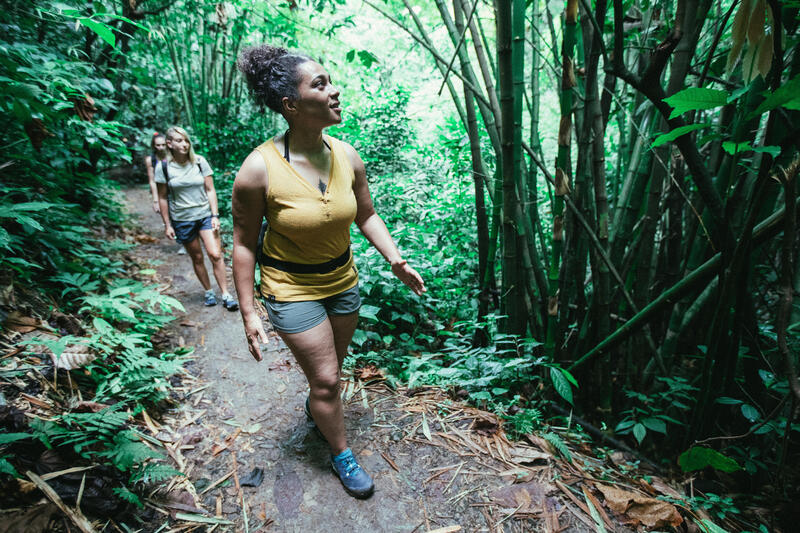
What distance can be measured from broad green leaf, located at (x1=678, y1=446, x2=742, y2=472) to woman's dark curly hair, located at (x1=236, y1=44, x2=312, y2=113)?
80.9 inches

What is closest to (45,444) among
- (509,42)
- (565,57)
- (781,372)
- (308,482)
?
(308,482)

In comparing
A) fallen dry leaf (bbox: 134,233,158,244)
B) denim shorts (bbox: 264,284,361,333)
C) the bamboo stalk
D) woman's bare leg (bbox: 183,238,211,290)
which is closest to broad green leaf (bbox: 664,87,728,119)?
the bamboo stalk

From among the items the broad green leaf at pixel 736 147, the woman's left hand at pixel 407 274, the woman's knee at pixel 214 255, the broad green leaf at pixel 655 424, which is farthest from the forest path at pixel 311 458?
the broad green leaf at pixel 736 147

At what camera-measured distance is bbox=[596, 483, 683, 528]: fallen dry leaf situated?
1.45 meters

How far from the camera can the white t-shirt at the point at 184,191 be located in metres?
3.20

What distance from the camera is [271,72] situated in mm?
1479

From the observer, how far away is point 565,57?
156cm

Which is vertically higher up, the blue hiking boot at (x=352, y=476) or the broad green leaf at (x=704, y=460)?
the broad green leaf at (x=704, y=460)

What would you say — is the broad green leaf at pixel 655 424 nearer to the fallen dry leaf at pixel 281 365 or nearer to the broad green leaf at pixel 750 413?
the broad green leaf at pixel 750 413

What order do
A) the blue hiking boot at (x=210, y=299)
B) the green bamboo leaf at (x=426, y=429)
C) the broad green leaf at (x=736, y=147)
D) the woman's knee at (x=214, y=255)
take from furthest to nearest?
the blue hiking boot at (x=210, y=299) < the woman's knee at (x=214, y=255) < the green bamboo leaf at (x=426, y=429) < the broad green leaf at (x=736, y=147)

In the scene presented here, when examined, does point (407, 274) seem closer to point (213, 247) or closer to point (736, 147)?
point (736, 147)

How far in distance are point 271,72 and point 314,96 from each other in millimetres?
223

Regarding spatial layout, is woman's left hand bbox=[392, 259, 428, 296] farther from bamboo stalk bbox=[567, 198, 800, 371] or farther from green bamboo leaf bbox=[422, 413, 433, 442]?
bamboo stalk bbox=[567, 198, 800, 371]

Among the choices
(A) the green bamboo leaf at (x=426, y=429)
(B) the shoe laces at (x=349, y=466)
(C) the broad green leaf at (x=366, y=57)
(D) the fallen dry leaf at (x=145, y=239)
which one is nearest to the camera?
(B) the shoe laces at (x=349, y=466)
